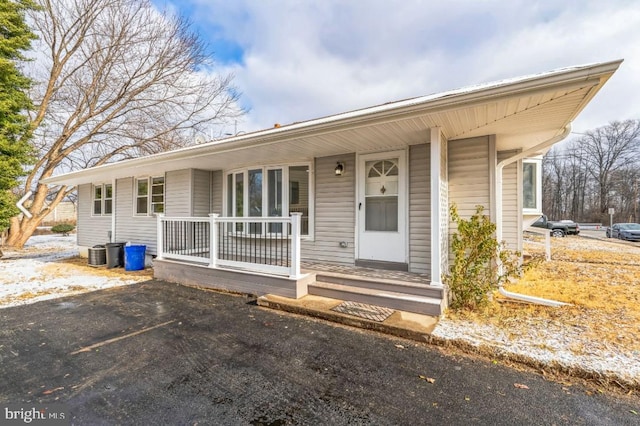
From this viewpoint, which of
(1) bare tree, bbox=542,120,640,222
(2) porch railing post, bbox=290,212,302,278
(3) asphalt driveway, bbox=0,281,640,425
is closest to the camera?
(3) asphalt driveway, bbox=0,281,640,425

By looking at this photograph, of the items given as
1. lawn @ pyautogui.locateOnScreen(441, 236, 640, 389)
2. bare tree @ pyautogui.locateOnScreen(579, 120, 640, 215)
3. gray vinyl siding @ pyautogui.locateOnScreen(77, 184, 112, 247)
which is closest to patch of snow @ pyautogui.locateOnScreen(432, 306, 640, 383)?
lawn @ pyautogui.locateOnScreen(441, 236, 640, 389)

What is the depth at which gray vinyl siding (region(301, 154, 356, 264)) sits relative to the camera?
546 cm

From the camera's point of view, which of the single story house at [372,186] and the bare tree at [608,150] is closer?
the single story house at [372,186]

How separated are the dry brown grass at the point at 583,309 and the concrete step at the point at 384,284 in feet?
1.36

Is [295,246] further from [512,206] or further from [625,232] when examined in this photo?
[625,232]

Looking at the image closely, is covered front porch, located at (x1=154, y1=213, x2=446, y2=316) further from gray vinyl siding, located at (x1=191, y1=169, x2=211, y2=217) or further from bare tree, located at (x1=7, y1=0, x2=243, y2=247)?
bare tree, located at (x1=7, y1=0, x2=243, y2=247)

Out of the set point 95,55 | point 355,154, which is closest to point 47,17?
point 95,55

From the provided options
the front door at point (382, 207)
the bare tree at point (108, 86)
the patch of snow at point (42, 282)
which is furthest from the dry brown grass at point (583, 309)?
the bare tree at point (108, 86)

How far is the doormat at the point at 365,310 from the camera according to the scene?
3.66m

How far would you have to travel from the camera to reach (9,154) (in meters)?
9.27

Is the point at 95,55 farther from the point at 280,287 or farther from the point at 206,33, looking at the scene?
the point at 280,287

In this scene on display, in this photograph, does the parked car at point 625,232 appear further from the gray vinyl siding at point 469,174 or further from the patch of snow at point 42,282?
the patch of snow at point 42,282

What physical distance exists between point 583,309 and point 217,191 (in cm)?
736

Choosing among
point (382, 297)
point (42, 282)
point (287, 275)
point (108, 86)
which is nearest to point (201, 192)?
point (42, 282)
